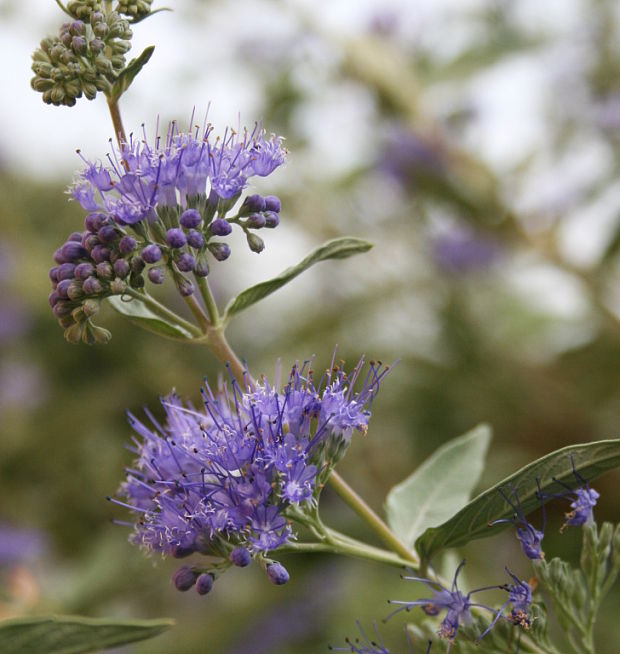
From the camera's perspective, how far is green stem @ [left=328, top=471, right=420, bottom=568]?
874 mm

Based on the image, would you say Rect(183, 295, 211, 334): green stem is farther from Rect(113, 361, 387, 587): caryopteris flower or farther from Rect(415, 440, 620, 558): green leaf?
Rect(415, 440, 620, 558): green leaf

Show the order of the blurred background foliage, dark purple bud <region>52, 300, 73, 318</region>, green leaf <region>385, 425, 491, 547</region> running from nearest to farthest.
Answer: dark purple bud <region>52, 300, 73, 318</region> < green leaf <region>385, 425, 491, 547</region> < the blurred background foliage

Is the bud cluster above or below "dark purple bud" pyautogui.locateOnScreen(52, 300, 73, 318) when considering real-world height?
above

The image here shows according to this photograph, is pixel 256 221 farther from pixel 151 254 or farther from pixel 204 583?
pixel 204 583

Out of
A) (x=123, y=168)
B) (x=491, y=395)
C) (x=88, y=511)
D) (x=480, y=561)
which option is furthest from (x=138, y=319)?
(x=88, y=511)

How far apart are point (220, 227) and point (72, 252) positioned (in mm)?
154

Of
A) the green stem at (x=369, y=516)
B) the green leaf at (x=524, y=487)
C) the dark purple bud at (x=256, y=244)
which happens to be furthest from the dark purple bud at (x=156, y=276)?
the green leaf at (x=524, y=487)

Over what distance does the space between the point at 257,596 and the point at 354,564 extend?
10.9 inches

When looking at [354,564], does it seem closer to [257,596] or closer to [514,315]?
[257,596]

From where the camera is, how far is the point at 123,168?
2.88 feet

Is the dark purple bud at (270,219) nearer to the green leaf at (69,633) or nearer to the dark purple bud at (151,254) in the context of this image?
the dark purple bud at (151,254)

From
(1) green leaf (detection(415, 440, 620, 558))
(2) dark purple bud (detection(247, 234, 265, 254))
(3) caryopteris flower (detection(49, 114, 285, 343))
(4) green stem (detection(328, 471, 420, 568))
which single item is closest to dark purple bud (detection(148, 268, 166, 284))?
(3) caryopteris flower (detection(49, 114, 285, 343))

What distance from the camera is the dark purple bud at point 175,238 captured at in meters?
0.84

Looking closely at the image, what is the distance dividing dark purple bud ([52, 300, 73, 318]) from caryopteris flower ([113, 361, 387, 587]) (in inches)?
5.7
